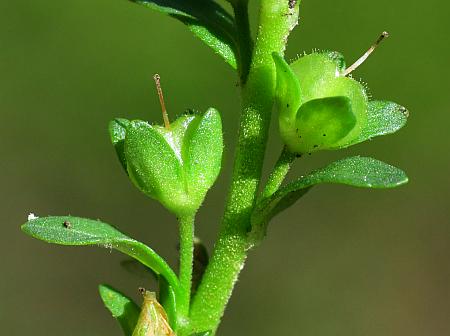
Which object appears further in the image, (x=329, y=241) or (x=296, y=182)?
(x=329, y=241)

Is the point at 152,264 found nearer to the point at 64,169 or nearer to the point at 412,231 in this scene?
the point at 64,169

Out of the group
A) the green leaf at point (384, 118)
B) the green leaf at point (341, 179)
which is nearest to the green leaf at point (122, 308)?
the green leaf at point (341, 179)

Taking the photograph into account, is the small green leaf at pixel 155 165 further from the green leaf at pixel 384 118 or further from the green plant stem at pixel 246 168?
the green leaf at pixel 384 118

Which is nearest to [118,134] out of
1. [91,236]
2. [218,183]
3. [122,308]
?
[91,236]

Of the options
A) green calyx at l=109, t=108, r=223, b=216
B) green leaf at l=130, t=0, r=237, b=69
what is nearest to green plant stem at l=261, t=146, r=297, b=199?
green calyx at l=109, t=108, r=223, b=216

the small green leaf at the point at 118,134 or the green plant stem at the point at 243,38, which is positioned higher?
Answer: the green plant stem at the point at 243,38

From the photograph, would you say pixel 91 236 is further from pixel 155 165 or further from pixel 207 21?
pixel 207 21

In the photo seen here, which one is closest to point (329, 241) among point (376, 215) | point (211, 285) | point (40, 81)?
point (376, 215)
